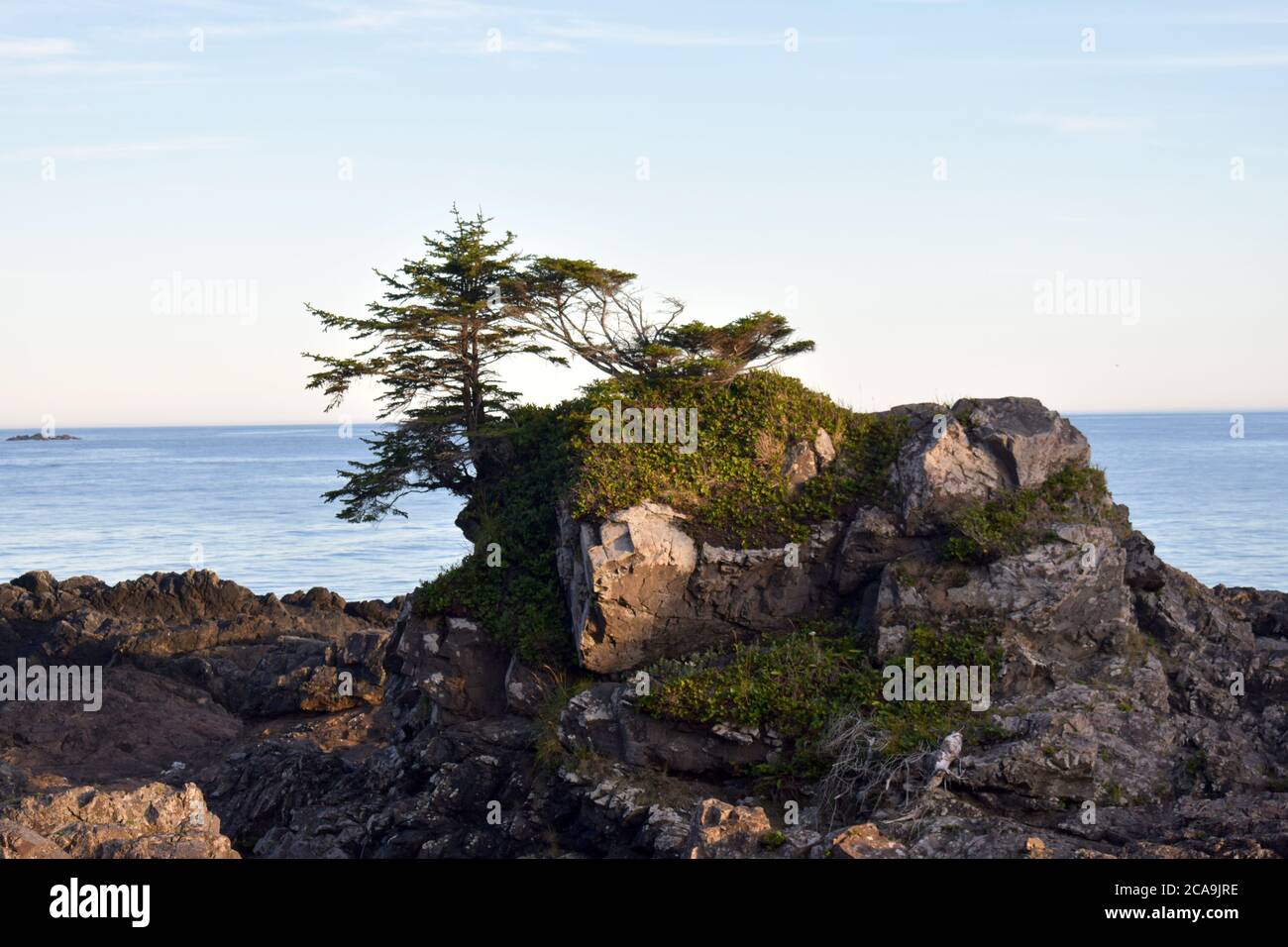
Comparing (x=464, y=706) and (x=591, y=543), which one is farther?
(x=464, y=706)

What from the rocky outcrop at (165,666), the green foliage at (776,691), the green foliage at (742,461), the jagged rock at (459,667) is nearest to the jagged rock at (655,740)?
the green foliage at (776,691)

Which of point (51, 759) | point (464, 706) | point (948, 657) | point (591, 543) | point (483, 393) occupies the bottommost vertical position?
point (51, 759)

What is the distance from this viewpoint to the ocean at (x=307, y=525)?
2162 inches

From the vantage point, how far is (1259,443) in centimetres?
13838

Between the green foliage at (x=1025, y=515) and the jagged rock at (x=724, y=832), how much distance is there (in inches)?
277

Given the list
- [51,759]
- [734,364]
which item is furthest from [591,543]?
[51,759]

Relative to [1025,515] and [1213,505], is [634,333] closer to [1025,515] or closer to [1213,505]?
[1025,515]

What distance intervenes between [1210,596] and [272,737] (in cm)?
2007

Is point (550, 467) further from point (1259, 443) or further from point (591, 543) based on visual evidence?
point (1259, 443)

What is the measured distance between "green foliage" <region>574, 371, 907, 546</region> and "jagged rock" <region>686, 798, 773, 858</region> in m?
6.99

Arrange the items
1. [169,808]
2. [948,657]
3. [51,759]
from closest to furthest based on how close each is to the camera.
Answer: [169,808], [948,657], [51,759]

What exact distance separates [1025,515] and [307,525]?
6173 centimetres

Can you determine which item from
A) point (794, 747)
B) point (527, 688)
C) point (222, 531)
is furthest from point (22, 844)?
point (222, 531)

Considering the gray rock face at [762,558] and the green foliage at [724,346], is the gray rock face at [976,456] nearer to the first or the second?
the gray rock face at [762,558]
